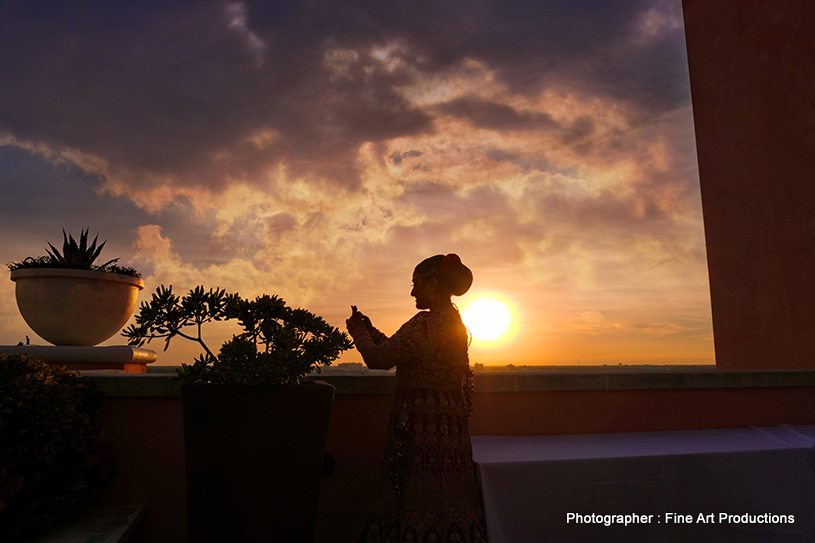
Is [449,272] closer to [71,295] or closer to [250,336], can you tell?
[250,336]

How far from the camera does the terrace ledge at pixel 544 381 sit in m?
3.68

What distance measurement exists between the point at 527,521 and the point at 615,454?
82 cm

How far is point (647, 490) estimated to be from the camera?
331 cm

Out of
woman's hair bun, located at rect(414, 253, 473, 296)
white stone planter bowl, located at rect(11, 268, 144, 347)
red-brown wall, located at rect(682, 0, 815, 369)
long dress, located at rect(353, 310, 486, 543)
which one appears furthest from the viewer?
red-brown wall, located at rect(682, 0, 815, 369)

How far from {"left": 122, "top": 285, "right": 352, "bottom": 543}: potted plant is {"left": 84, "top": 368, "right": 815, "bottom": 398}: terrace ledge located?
0.89m

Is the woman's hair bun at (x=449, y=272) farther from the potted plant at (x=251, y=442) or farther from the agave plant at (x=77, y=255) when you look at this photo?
the agave plant at (x=77, y=255)

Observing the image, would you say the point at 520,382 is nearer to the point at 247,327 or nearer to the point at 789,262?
the point at 247,327

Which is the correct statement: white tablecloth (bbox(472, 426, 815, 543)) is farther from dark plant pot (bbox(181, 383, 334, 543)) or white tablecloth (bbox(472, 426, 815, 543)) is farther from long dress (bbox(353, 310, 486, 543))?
dark plant pot (bbox(181, 383, 334, 543))

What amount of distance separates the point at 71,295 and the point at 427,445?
3941mm

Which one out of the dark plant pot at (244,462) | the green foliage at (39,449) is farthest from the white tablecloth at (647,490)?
the green foliage at (39,449)

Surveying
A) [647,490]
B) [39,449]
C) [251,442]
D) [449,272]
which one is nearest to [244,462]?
[251,442]

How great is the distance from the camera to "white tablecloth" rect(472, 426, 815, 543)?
311 cm

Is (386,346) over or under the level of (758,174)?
under

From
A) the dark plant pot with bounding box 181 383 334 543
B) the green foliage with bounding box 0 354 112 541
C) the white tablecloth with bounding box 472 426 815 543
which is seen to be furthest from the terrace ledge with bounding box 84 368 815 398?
the dark plant pot with bounding box 181 383 334 543
